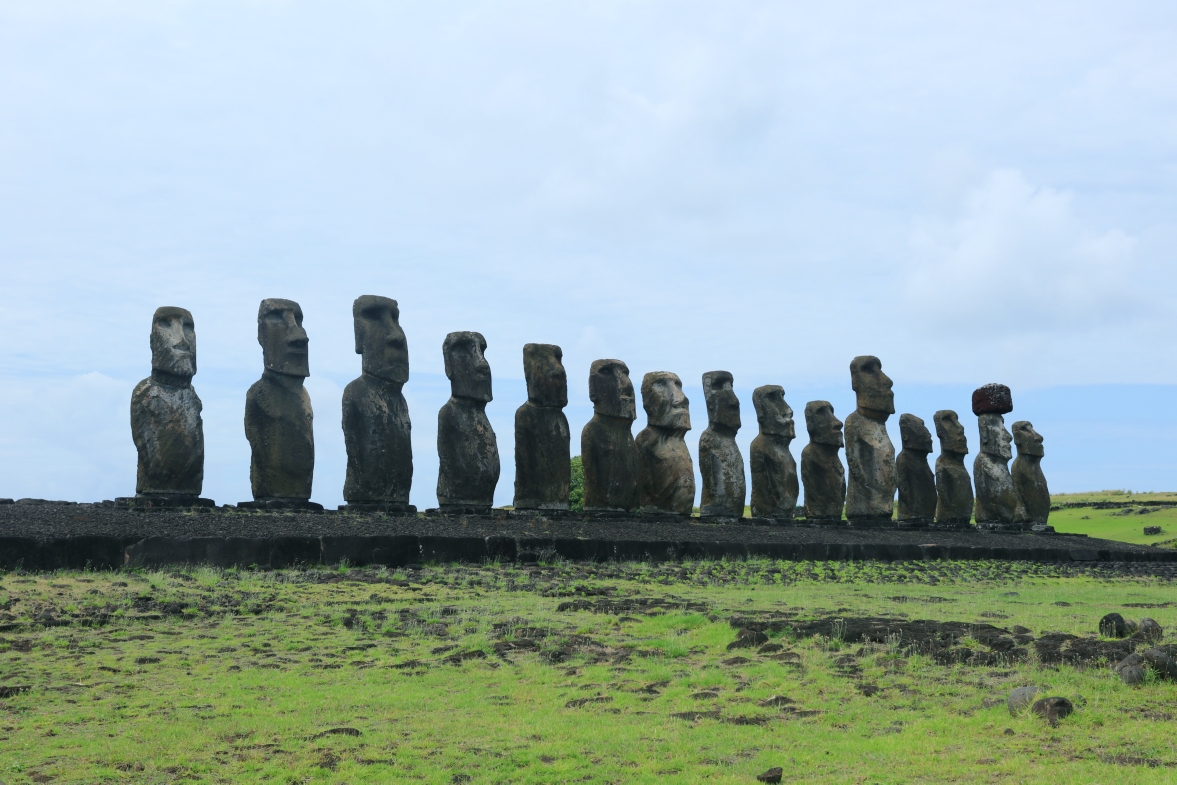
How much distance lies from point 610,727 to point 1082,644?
3185 mm

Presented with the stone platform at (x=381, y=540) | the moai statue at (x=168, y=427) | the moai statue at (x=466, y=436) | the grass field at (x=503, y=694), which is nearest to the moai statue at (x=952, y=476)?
the stone platform at (x=381, y=540)

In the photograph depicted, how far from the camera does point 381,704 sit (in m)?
5.73

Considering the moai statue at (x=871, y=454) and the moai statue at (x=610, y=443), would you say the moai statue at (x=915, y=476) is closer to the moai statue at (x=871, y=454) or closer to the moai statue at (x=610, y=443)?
the moai statue at (x=871, y=454)

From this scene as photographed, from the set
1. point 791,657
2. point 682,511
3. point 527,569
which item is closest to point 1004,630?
point 791,657

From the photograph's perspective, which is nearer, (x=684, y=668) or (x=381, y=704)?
(x=381, y=704)

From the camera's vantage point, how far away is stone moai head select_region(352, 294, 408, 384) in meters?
15.0

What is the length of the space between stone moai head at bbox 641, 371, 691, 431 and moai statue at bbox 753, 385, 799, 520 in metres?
2.65

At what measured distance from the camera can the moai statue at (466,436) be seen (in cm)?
1550

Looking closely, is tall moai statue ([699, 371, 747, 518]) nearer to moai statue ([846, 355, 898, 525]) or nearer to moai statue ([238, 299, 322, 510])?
moai statue ([846, 355, 898, 525])

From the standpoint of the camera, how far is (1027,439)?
A: 24484mm

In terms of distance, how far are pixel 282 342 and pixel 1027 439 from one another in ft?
55.7

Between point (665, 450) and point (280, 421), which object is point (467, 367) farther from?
point (665, 450)

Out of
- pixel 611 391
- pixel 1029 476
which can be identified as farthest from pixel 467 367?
pixel 1029 476

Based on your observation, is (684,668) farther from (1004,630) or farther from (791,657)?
(1004,630)
